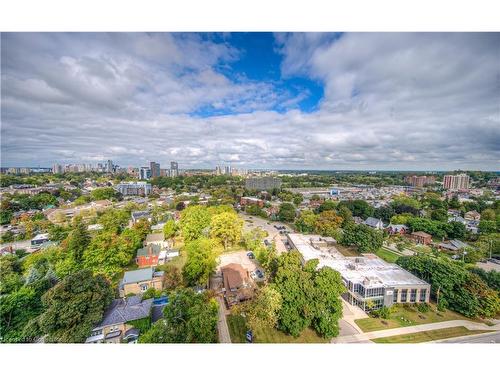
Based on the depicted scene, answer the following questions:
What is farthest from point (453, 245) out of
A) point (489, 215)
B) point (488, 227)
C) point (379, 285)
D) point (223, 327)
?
point (223, 327)

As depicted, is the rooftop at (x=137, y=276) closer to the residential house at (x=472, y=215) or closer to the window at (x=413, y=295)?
the window at (x=413, y=295)

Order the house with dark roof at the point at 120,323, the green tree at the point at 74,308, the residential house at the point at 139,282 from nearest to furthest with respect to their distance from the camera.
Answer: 1. the green tree at the point at 74,308
2. the house with dark roof at the point at 120,323
3. the residential house at the point at 139,282

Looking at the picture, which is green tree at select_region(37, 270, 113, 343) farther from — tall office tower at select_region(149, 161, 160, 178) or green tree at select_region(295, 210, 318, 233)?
tall office tower at select_region(149, 161, 160, 178)

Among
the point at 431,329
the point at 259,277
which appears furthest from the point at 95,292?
the point at 431,329

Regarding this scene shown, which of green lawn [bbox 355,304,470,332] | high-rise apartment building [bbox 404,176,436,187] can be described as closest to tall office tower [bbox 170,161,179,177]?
green lawn [bbox 355,304,470,332]

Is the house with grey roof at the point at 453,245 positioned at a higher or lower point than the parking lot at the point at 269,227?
higher

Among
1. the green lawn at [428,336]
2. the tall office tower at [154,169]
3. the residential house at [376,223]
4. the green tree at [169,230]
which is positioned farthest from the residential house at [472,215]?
the tall office tower at [154,169]
